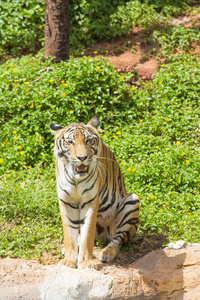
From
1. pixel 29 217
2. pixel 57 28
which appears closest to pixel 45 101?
pixel 57 28

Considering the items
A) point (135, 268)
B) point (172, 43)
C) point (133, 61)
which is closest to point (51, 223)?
point (135, 268)

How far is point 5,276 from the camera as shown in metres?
3.90

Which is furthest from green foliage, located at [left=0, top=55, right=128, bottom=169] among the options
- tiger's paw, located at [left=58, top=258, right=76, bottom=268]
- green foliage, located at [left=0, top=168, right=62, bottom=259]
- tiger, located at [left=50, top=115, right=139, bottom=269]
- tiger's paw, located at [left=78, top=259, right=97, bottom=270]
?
tiger's paw, located at [left=78, top=259, right=97, bottom=270]

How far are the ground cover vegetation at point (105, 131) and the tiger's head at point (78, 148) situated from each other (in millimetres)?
1210

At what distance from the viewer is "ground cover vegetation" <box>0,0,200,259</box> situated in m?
5.10

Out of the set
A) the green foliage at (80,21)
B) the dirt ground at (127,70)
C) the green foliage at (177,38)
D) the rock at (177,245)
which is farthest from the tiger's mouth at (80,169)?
the green foliage at (80,21)

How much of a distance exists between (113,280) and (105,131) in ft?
11.7

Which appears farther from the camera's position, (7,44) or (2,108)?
(7,44)

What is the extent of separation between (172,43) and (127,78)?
178 cm

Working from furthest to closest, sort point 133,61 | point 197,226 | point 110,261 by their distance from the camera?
point 133,61
point 197,226
point 110,261

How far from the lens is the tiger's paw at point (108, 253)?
14.2 feet

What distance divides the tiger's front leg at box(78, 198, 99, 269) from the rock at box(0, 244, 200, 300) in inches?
7.4

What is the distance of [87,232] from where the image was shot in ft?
13.1

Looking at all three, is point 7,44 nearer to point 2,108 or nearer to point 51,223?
point 2,108
